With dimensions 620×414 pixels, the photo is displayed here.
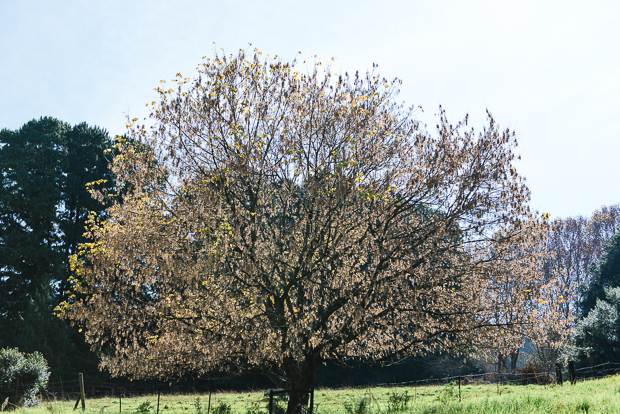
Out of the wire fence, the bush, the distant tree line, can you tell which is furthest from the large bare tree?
the distant tree line

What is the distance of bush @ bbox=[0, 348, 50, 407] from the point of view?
18.5 metres

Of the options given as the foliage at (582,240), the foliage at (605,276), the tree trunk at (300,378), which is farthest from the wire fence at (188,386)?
the foliage at (582,240)

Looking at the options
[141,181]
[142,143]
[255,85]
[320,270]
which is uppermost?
[255,85]

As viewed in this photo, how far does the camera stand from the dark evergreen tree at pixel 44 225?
27656mm

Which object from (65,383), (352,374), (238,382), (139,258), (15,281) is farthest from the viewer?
(352,374)

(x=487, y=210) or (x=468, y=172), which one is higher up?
(x=468, y=172)

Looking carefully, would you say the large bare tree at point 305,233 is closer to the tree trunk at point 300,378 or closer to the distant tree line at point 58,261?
the tree trunk at point 300,378

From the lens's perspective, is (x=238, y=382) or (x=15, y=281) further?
(x=238, y=382)

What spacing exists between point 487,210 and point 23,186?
34.3 m

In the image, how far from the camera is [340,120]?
34.9 feet

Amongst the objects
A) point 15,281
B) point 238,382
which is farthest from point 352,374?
point 15,281

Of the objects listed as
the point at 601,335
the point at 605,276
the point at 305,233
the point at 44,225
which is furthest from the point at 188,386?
the point at 605,276

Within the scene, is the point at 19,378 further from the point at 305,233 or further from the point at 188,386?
the point at 305,233

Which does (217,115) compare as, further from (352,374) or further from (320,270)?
(352,374)
